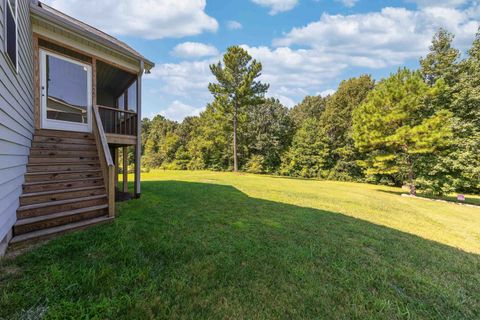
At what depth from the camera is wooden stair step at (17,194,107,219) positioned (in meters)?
2.99

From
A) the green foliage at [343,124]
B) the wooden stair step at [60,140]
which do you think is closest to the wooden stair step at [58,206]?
the wooden stair step at [60,140]

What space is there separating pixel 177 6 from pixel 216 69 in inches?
424

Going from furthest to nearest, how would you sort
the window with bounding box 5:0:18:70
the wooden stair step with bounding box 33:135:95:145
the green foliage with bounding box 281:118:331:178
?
1. the green foliage with bounding box 281:118:331:178
2. the wooden stair step with bounding box 33:135:95:145
3. the window with bounding box 5:0:18:70

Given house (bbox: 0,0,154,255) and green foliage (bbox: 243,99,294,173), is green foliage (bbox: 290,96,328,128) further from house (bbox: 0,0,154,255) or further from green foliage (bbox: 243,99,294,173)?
house (bbox: 0,0,154,255)

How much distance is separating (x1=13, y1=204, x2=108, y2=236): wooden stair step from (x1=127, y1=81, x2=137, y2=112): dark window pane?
339 cm

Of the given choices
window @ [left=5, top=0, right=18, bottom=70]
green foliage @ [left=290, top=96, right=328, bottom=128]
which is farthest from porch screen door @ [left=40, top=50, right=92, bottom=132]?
green foliage @ [left=290, top=96, right=328, bottom=128]

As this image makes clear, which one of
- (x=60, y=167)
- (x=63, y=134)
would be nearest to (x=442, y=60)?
(x=63, y=134)

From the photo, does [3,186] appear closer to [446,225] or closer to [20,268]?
[20,268]

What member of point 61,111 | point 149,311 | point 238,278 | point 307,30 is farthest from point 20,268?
point 307,30

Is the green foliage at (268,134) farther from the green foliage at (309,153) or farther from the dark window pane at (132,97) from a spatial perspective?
the dark window pane at (132,97)

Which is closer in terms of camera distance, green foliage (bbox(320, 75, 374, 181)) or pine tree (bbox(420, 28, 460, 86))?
pine tree (bbox(420, 28, 460, 86))

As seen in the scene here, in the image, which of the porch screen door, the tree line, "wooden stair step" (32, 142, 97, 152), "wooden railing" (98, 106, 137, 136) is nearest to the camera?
"wooden stair step" (32, 142, 97, 152)

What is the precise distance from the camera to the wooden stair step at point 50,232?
2.63 meters

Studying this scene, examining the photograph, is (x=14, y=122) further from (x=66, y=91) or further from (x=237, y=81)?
(x=237, y=81)
